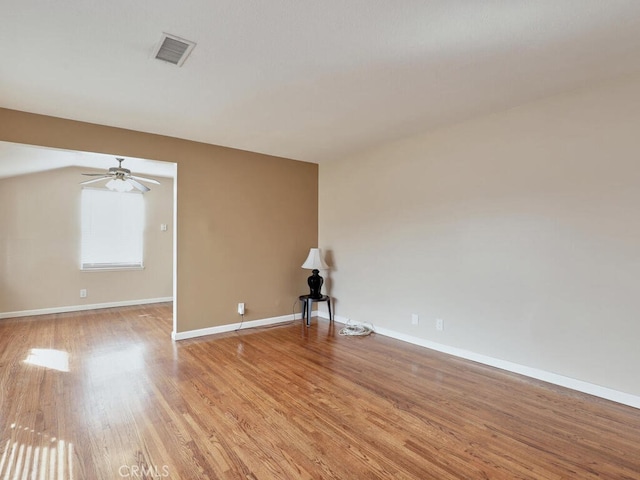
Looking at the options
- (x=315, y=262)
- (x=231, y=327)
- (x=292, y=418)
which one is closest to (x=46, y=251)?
(x=231, y=327)

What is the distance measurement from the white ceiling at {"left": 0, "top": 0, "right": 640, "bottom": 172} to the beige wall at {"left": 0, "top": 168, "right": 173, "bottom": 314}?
2.78m

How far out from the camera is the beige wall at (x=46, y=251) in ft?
16.9

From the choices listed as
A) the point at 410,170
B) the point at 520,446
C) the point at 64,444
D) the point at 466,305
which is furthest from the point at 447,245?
the point at 64,444

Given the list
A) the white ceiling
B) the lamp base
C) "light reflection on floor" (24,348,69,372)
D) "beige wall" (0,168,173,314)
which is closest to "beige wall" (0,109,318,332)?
the white ceiling

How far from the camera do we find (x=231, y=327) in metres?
4.62

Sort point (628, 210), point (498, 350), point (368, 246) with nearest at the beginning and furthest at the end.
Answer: point (628, 210) < point (498, 350) < point (368, 246)

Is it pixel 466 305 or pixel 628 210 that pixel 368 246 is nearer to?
pixel 466 305

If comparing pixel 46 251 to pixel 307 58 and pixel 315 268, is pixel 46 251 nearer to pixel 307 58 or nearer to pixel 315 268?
pixel 315 268

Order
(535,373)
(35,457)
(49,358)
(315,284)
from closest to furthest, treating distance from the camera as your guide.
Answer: (35,457)
(535,373)
(49,358)
(315,284)

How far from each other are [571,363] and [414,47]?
2.86 metres

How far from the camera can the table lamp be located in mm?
4949

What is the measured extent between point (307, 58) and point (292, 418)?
2.54 meters

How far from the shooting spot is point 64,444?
2029 millimetres

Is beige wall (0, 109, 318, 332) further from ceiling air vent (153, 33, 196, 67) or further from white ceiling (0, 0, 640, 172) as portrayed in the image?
ceiling air vent (153, 33, 196, 67)
